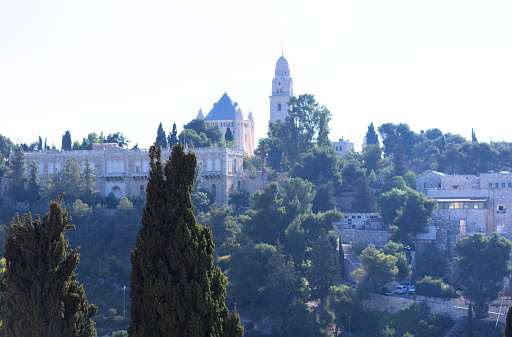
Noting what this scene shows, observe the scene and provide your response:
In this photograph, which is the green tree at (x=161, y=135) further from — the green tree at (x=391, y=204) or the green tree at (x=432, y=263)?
the green tree at (x=432, y=263)

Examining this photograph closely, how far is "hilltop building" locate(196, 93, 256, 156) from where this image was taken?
115188mm

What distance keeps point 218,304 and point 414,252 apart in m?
53.9

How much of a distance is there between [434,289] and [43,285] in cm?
4602

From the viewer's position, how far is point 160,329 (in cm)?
1795

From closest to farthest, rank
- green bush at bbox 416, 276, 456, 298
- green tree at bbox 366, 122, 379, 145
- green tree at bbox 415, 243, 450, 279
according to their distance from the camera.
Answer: green bush at bbox 416, 276, 456, 298, green tree at bbox 415, 243, 450, 279, green tree at bbox 366, 122, 379, 145

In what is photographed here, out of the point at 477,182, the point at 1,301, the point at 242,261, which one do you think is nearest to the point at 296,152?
the point at 477,182

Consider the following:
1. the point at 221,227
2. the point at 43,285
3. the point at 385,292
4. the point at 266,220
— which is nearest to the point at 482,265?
the point at 385,292

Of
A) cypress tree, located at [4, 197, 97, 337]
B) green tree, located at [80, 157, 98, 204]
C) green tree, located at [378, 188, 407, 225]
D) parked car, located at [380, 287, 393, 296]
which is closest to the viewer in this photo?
cypress tree, located at [4, 197, 97, 337]

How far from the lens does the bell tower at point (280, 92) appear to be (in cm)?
10450

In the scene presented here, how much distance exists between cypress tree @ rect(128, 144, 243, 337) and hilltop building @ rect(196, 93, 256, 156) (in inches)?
3751

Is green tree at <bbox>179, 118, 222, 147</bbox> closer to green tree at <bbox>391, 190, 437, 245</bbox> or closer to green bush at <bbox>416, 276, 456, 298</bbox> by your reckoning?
green tree at <bbox>391, 190, 437, 245</bbox>

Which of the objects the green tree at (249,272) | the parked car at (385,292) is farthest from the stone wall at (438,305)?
the green tree at (249,272)

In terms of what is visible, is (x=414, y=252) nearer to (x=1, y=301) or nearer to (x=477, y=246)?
(x=477, y=246)

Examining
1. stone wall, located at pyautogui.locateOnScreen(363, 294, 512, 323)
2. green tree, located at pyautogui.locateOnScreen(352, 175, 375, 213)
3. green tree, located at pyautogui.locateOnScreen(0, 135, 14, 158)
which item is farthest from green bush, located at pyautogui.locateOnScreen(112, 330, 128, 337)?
green tree, located at pyautogui.locateOnScreen(0, 135, 14, 158)
